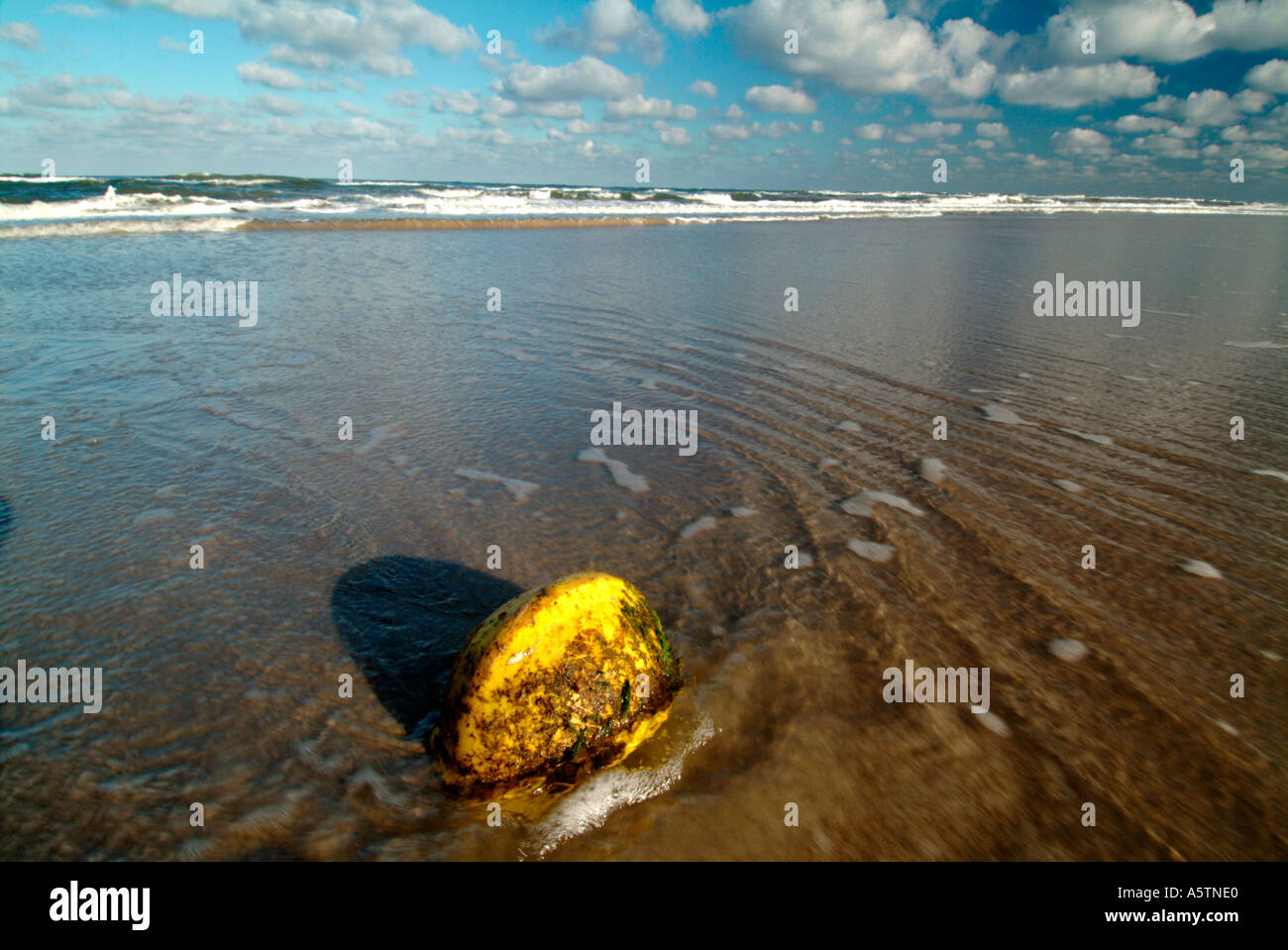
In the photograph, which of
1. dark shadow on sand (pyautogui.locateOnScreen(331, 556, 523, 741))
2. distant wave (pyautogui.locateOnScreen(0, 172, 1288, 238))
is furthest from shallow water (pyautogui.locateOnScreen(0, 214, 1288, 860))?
distant wave (pyautogui.locateOnScreen(0, 172, 1288, 238))

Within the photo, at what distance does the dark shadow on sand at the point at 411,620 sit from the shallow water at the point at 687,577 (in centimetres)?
2

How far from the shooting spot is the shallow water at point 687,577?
2.54 meters

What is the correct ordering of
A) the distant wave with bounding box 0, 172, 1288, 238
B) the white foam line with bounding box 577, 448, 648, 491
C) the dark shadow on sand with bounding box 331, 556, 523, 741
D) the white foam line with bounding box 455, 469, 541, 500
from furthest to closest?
the distant wave with bounding box 0, 172, 1288, 238 → the white foam line with bounding box 577, 448, 648, 491 → the white foam line with bounding box 455, 469, 541, 500 → the dark shadow on sand with bounding box 331, 556, 523, 741

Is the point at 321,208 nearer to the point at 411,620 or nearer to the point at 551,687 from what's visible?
the point at 411,620

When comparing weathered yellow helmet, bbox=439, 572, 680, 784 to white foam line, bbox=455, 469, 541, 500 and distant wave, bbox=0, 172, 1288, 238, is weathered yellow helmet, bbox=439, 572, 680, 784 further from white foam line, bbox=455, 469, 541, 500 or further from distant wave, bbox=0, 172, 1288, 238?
distant wave, bbox=0, 172, 1288, 238

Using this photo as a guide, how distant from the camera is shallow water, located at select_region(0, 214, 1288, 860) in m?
2.54

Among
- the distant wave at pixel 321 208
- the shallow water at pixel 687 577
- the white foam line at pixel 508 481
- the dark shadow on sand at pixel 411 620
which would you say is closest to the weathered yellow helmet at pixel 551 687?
the shallow water at pixel 687 577

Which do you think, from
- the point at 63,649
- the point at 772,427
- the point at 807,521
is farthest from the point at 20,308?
the point at 807,521

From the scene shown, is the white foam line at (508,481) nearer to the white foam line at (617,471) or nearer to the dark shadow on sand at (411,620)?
the white foam line at (617,471)

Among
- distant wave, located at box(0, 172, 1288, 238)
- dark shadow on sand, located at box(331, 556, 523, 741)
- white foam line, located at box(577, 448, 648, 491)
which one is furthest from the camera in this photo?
distant wave, located at box(0, 172, 1288, 238)

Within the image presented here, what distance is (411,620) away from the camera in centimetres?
359

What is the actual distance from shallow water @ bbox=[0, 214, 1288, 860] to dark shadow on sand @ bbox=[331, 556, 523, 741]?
0.07ft

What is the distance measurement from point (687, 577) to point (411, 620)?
167 centimetres
